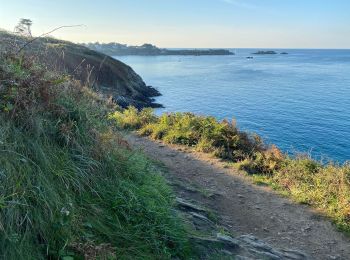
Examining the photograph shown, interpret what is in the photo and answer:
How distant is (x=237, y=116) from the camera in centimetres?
3409

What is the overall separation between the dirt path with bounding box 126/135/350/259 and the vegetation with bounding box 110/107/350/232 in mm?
475

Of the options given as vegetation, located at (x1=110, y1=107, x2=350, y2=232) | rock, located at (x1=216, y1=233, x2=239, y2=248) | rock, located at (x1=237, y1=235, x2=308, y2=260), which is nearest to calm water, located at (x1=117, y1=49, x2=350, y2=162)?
vegetation, located at (x1=110, y1=107, x2=350, y2=232)

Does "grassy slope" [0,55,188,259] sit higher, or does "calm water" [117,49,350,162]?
"grassy slope" [0,55,188,259]

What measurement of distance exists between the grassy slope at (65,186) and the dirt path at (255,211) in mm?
2119

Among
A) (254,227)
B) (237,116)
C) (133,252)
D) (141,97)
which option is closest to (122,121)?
(254,227)

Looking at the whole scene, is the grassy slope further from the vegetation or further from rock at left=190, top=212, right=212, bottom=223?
the vegetation

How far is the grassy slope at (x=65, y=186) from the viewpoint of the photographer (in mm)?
3496

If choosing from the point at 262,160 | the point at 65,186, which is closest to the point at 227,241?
the point at 65,186

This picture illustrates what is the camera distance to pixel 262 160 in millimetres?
11570

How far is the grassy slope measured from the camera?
3.50 meters

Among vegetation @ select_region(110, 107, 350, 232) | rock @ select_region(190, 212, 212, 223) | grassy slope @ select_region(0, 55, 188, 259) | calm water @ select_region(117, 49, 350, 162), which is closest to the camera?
grassy slope @ select_region(0, 55, 188, 259)

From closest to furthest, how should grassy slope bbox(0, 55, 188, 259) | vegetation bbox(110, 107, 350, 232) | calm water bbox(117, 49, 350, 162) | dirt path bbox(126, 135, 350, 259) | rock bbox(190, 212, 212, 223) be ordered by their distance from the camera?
1. grassy slope bbox(0, 55, 188, 259)
2. rock bbox(190, 212, 212, 223)
3. dirt path bbox(126, 135, 350, 259)
4. vegetation bbox(110, 107, 350, 232)
5. calm water bbox(117, 49, 350, 162)

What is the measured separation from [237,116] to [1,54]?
Result: 30114mm

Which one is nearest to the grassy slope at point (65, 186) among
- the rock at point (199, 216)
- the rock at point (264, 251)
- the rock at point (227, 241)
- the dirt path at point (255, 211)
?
the rock at point (199, 216)
